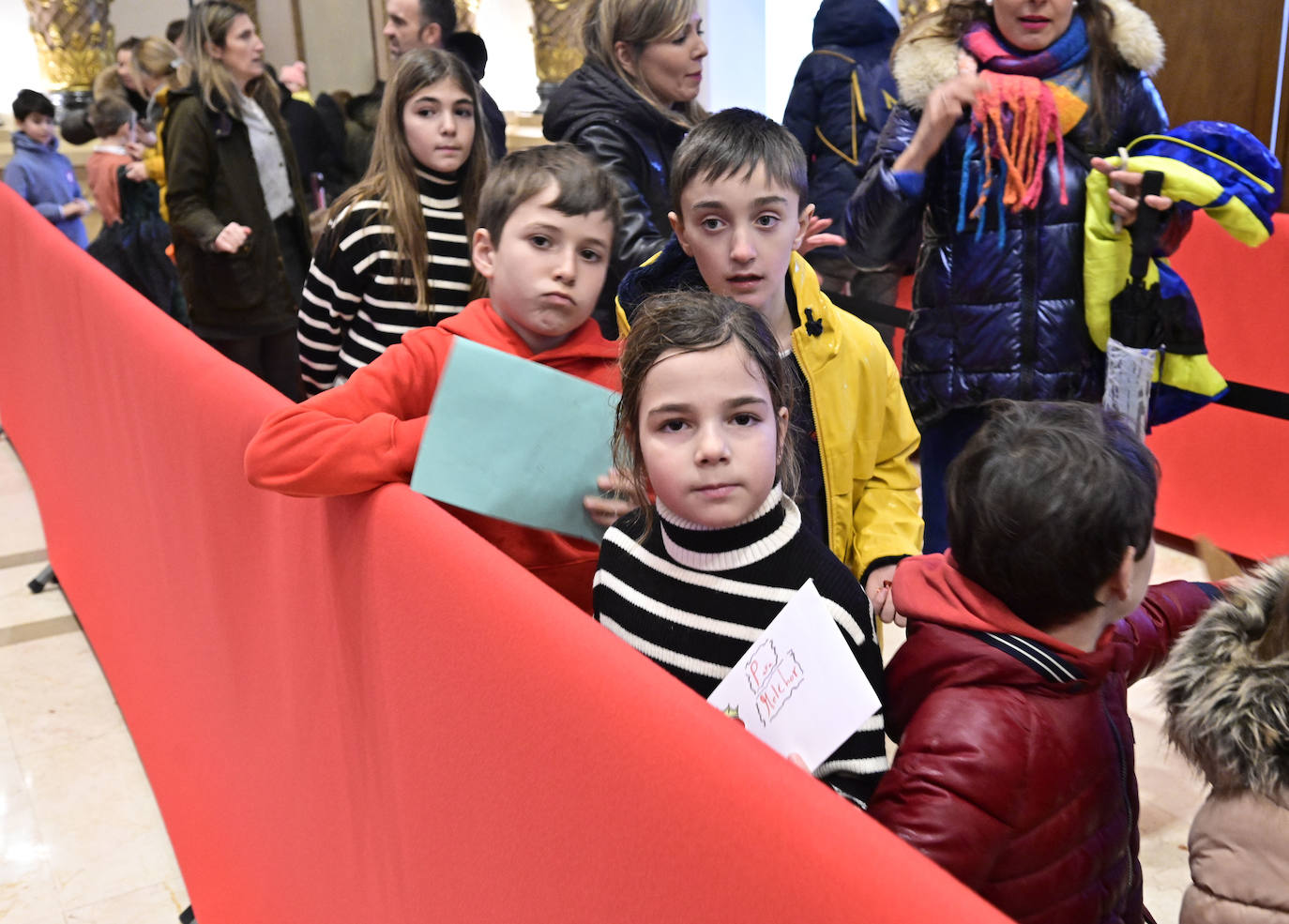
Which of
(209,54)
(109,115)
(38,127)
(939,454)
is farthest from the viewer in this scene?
(38,127)

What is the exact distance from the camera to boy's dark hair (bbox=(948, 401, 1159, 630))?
114 centimetres

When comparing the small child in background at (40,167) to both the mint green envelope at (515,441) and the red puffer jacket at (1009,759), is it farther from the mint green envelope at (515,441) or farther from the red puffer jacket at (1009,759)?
the red puffer jacket at (1009,759)

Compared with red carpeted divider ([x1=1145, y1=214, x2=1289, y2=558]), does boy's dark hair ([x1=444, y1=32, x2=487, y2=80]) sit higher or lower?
higher

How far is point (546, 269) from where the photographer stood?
1.81 meters

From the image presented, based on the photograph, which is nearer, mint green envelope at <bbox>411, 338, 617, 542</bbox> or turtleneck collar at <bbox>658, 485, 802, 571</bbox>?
turtleneck collar at <bbox>658, 485, 802, 571</bbox>

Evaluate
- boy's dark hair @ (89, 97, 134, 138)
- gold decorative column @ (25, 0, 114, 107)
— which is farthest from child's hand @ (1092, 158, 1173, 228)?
gold decorative column @ (25, 0, 114, 107)

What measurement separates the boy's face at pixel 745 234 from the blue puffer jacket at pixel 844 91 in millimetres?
2695

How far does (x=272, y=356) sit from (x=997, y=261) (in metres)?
2.55

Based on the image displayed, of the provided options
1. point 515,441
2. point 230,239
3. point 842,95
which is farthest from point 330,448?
point 842,95

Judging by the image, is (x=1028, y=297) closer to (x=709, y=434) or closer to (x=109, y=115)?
(x=709, y=434)

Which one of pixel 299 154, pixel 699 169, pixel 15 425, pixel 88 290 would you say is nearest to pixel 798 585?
pixel 699 169

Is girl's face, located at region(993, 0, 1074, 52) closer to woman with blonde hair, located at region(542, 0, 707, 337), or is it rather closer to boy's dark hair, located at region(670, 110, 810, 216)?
woman with blonde hair, located at region(542, 0, 707, 337)

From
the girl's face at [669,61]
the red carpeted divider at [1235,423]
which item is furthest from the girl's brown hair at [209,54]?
the red carpeted divider at [1235,423]

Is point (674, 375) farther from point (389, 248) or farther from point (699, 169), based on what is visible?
point (389, 248)
